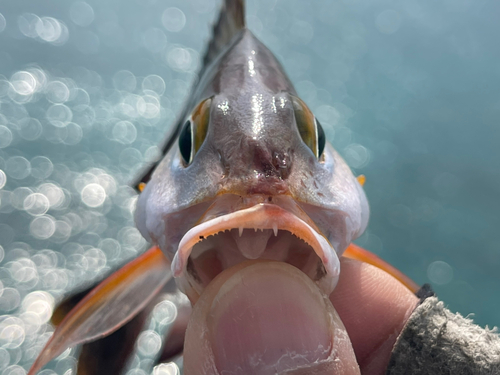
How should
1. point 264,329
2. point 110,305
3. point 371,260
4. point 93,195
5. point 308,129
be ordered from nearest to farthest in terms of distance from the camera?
point 264,329 → point 308,129 → point 110,305 → point 371,260 → point 93,195

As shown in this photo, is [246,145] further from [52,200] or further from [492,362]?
[52,200]

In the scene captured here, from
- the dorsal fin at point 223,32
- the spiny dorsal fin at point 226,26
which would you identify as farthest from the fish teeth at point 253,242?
the spiny dorsal fin at point 226,26

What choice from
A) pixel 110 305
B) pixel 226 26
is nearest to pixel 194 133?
pixel 110 305

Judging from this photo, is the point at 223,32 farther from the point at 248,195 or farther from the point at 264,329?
the point at 264,329

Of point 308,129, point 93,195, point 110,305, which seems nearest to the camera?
point 308,129

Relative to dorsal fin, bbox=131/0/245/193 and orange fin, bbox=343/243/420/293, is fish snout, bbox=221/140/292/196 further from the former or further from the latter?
dorsal fin, bbox=131/0/245/193

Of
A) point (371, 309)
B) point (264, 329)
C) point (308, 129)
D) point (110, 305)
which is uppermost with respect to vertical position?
point (308, 129)

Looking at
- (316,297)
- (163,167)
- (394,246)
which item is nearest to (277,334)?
(316,297)

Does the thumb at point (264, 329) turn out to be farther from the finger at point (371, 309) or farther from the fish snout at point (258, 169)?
the finger at point (371, 309)
